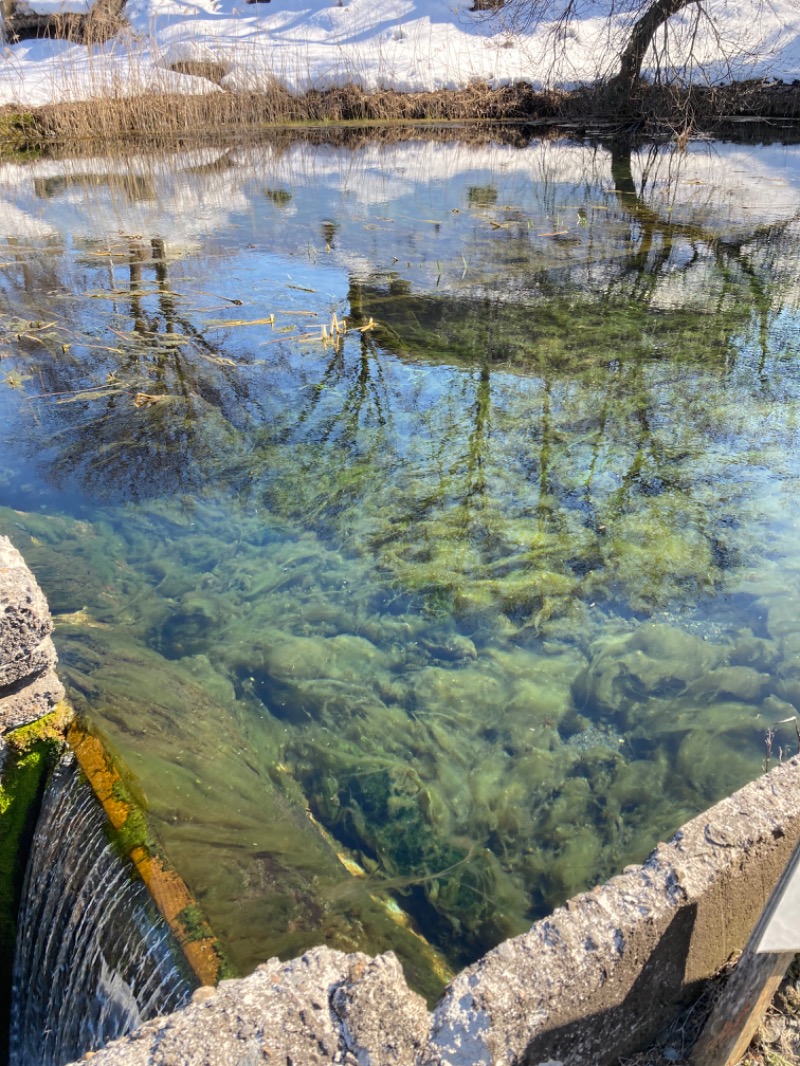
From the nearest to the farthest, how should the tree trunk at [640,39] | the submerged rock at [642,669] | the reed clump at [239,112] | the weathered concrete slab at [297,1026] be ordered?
the weathered concrete slab at [297,1026], the submerged rock at [642,669], the tree trunk at [640,39], the reed clump at [239,112]

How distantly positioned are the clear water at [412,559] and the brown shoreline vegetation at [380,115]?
7.11 m

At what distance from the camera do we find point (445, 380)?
3910 millimetres

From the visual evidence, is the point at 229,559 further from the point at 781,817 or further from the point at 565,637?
the point at 781,817

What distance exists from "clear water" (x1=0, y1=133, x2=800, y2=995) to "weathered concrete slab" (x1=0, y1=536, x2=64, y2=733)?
0.31 meters

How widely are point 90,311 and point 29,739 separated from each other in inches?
142

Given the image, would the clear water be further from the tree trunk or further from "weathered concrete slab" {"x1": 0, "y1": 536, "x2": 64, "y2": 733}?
the tree trunk

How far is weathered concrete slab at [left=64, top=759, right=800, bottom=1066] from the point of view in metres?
1.00

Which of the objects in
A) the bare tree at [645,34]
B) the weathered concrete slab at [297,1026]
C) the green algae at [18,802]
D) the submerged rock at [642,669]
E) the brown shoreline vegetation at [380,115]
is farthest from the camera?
the brown shoreline vegetation at [380,115]

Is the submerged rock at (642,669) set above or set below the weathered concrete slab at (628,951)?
below

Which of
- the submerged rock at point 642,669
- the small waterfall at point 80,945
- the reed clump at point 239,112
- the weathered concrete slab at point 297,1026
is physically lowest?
the small waterfall at point 80,945

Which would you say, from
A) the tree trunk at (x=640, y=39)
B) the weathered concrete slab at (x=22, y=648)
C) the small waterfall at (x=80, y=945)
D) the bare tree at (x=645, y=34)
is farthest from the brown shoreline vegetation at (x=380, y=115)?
the small waterfall at (x=80, y=945)

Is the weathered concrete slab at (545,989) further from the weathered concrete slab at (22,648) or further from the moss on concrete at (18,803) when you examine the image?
the moss on concrete at (18,803)

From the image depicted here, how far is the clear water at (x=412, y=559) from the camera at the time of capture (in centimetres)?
194

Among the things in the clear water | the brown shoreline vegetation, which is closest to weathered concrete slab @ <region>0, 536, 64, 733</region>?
the clear water
